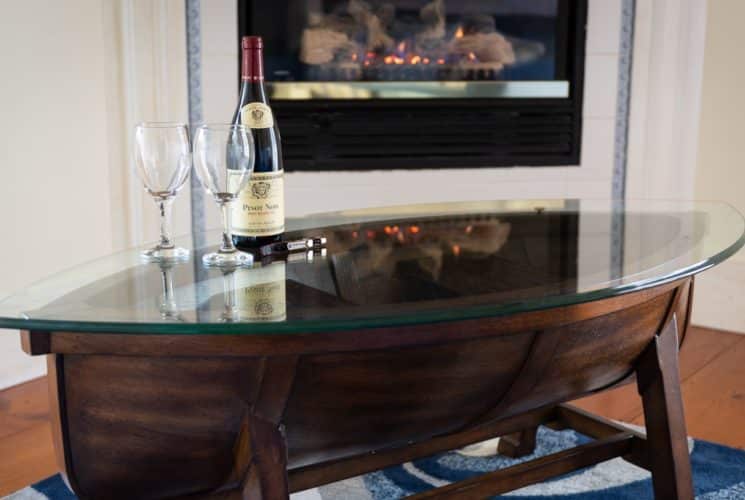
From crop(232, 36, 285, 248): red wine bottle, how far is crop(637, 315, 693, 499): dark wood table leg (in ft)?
1.87

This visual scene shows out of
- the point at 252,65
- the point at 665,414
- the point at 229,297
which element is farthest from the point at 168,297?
the point at 665,414

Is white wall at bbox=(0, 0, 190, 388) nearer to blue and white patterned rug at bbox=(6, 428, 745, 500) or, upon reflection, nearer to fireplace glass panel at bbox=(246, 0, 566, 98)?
fireplace glass panel at bbox=(246, 0, 566, 98)

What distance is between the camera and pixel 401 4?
2818 mm

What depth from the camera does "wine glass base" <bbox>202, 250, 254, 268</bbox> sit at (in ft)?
3.96

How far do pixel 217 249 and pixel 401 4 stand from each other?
5.52 ft

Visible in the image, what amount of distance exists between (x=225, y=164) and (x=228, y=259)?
0.40ft

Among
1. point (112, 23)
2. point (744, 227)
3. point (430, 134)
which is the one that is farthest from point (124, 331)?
point (430, 134)

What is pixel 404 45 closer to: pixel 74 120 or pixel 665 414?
pixel 74 120

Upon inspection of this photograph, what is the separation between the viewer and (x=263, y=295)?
104cm

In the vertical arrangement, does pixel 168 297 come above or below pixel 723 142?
below

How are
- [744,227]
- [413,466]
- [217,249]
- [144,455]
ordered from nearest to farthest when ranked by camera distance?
1. [144,455]
2. [217,249]
3. [744,227]
4. [413,466]

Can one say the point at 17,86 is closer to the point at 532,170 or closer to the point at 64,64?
the point at 64,64

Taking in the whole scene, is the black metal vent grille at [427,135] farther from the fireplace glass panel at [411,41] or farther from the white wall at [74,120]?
the white wall at [74,120]

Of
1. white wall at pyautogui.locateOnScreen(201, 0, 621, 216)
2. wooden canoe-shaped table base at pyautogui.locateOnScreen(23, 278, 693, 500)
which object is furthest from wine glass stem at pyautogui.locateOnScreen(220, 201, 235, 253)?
white wall at pyautogui.locateOnScreen(201, 0, 621, 216)
